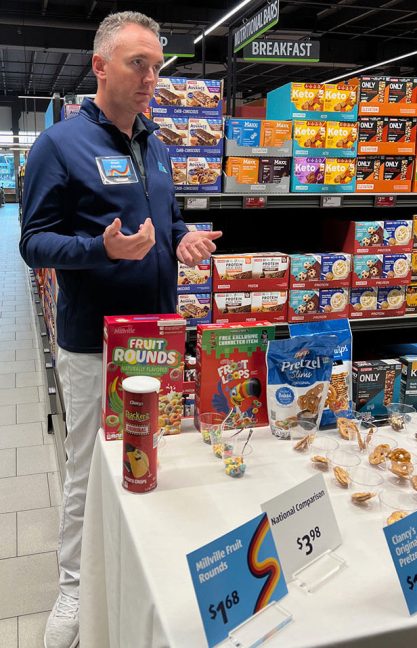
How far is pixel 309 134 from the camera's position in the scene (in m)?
2.95

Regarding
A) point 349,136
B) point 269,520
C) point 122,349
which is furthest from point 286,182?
point 269,520

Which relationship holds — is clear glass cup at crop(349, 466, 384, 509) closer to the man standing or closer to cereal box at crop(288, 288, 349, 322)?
the man standing

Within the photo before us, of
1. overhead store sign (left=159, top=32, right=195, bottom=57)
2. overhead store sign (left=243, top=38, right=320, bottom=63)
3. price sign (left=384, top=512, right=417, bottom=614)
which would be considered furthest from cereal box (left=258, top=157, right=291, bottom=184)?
overhead store sign (left=159, top=32, right=195, bottom=57)

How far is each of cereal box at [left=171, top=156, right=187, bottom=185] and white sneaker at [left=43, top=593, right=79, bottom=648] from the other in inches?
72.0

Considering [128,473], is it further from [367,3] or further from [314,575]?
[367,3]

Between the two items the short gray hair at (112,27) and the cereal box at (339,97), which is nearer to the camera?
the short gray hair at (112,27)

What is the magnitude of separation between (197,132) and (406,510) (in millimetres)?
2006

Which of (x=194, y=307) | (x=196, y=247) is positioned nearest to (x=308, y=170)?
(x=194, y=307)

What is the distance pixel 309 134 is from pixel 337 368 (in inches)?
59.4

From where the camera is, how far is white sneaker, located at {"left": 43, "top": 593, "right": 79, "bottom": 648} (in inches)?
84.4

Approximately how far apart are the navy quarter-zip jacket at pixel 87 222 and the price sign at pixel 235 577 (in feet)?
3.36

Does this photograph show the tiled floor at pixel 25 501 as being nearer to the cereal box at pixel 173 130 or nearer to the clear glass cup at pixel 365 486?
the clear glass cup at pixel 365 486

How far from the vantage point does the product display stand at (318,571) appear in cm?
113

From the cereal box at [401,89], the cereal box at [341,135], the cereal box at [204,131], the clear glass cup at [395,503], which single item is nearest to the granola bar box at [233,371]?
the clear glass cup at [395,503]
